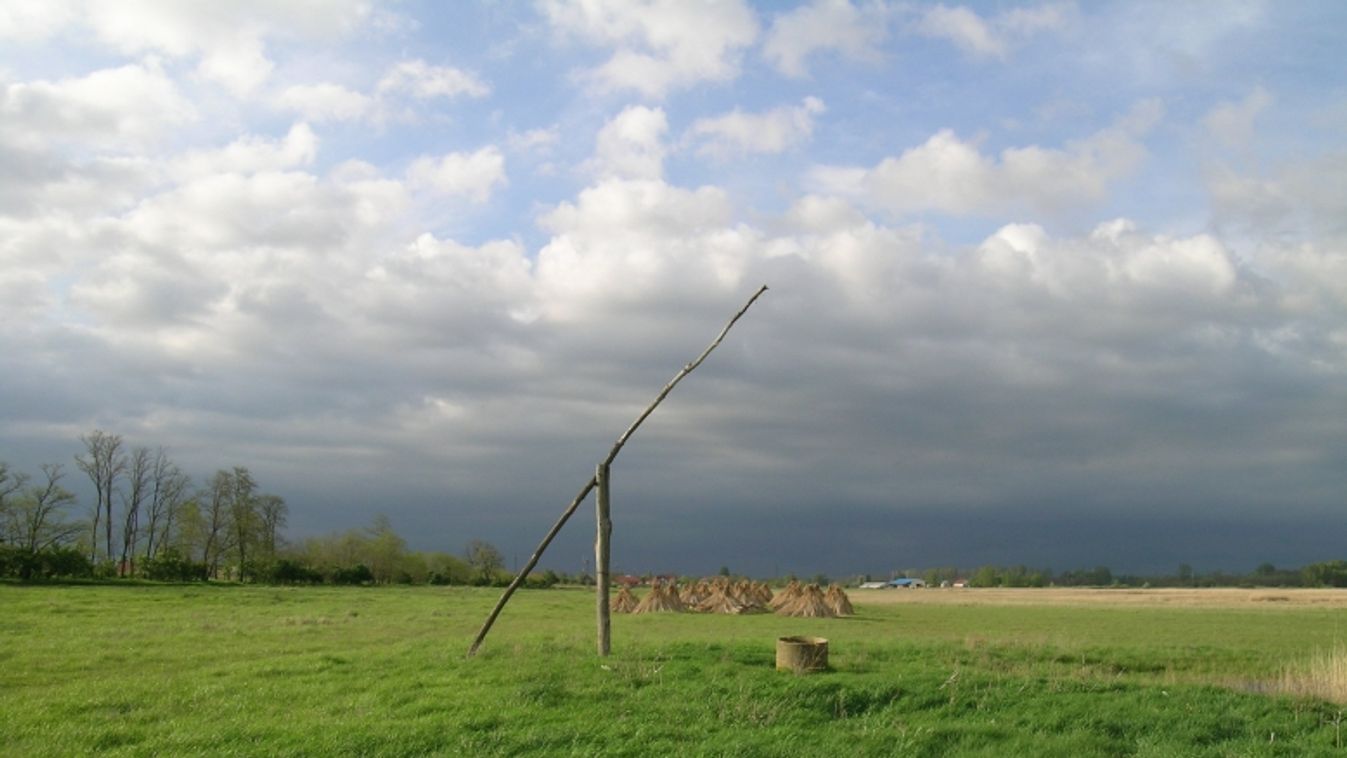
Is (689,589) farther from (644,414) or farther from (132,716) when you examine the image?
(132,716)

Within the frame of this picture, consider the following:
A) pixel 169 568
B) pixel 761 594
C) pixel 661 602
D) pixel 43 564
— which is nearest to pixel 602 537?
pixel 661 602

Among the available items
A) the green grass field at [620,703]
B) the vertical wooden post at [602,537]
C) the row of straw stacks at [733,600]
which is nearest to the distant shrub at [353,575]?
the row of straw stacks at [733,600]

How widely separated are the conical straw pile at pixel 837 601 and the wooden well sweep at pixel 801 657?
35375mm

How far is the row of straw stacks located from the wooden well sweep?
3376 cm

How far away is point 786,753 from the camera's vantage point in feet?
31.3

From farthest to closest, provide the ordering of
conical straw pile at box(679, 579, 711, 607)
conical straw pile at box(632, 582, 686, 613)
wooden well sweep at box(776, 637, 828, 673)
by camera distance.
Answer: conical straw pile at box(679, 579, 711, 607) → conical straw pile at box(632, 582, 686, 613) → wooden well sweep at box(776, 637, 828, 673)

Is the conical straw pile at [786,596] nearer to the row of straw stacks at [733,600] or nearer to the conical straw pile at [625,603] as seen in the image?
the row of straw stacks at [733,600]

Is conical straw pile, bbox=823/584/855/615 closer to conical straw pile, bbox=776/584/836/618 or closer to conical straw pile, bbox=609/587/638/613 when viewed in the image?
conical straw pile, bbox=776/584/836/618

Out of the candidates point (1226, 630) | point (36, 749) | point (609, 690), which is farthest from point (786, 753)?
point (1226, 630)

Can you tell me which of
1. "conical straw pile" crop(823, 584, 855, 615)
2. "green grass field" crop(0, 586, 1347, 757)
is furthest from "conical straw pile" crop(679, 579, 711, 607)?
"green grass field" crop(0, 586, 1347, 757)

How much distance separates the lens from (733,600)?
53.2 meters

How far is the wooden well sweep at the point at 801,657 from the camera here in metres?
14.3

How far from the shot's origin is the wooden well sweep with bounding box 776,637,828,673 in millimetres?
14266

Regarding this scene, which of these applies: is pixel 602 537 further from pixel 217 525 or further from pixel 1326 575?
pixel 1326 575
